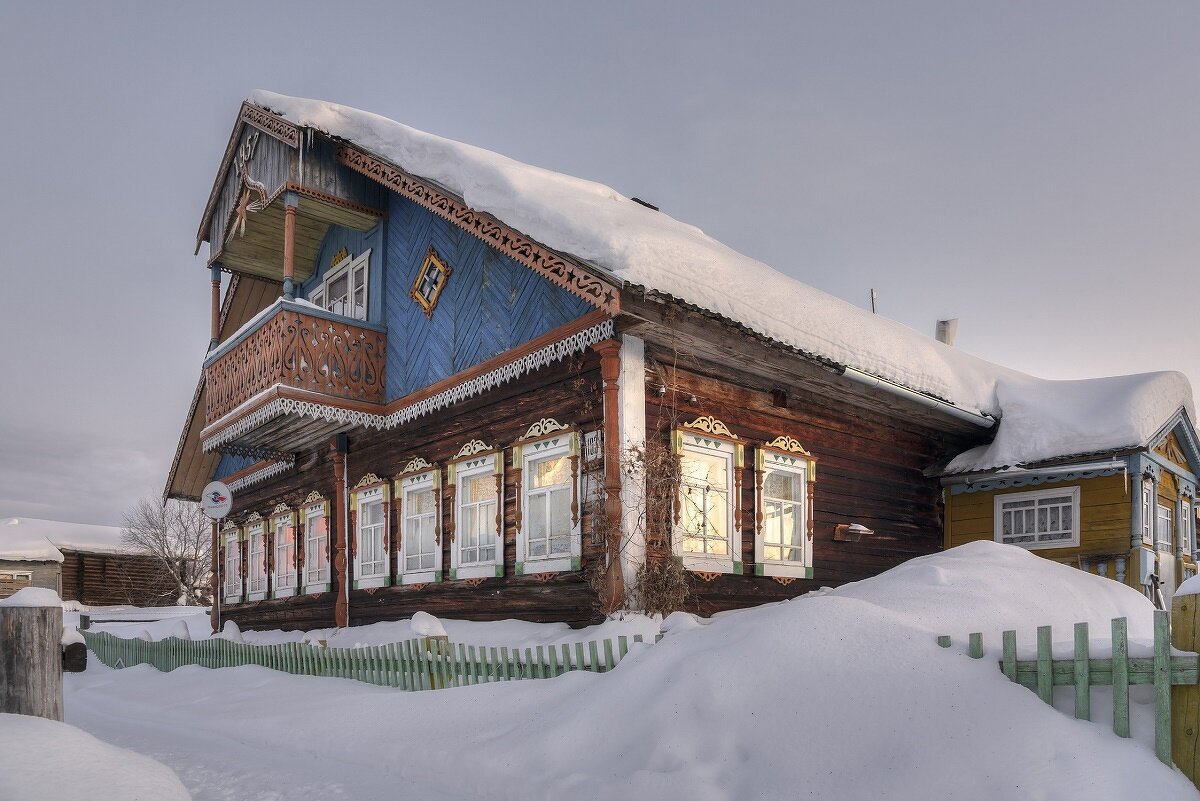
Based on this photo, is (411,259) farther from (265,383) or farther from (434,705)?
(434,705)

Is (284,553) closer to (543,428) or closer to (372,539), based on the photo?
(372,539)

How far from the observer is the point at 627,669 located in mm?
6602

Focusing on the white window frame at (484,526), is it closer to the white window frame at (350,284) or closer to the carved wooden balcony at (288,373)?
the carved wooden balcony at (288,373)

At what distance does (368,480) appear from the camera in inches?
574

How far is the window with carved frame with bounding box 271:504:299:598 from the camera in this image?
17266 millimetres

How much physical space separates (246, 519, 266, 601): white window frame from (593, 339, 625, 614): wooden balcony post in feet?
38.3

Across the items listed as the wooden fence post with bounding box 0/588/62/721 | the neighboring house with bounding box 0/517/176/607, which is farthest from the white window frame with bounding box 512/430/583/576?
the neighboring house with bounding box 0/517/176/607

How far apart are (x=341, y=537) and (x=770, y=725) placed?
10.7 meters

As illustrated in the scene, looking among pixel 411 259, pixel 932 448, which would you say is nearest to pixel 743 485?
pixel 932 448

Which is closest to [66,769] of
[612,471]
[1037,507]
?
[612,471]

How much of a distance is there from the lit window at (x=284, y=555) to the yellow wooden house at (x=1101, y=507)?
1221 centimetres

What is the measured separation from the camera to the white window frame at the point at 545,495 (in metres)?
10.4

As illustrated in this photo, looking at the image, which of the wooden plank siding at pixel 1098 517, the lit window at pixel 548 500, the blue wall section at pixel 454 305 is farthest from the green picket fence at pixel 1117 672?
the wooden plank siding at pixel 1098 517

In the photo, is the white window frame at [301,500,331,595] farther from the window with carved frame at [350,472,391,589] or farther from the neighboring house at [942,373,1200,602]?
the neighboring house at [942,373,1200,602]
